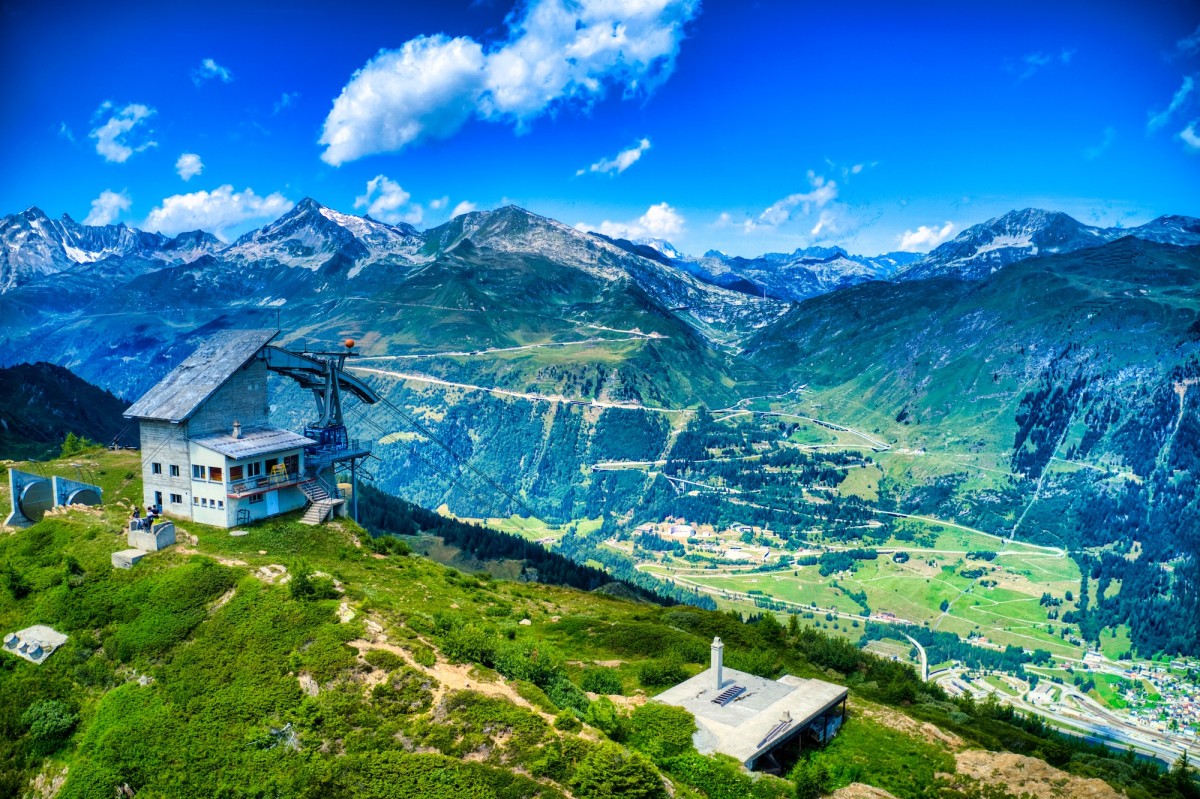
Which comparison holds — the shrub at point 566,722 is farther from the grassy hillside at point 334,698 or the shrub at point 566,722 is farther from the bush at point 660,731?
the bush at point 660,731

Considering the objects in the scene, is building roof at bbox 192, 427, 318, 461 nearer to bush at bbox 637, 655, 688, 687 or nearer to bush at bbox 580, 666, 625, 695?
bush at bbox 580, 666, 625, 695

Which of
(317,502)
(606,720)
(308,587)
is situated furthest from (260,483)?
(606,720)

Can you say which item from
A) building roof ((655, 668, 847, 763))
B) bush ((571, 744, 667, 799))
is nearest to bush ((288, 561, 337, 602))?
bush ((571, 744, 667, 799))

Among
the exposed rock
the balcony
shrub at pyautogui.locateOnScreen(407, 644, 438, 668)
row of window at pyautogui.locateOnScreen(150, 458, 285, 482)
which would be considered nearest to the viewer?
shrub at pyautogui.locateOnScreen(407, 644, 438, 668)

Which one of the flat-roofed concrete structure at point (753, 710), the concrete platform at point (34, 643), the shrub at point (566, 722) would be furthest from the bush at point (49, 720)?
the flat-roofed concrete structure at point (753, 710)

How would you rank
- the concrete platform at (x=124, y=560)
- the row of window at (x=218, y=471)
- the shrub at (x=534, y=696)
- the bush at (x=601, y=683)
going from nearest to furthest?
the shrub at (x=534, y=696)
the concrete platform at (x=124, y=560)
the bush at (x=601, y=683)
the row of window at (x=218, y=471)

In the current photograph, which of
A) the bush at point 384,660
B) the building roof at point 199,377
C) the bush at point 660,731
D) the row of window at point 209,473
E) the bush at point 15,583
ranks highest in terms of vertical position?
the building roof at point 199,377
